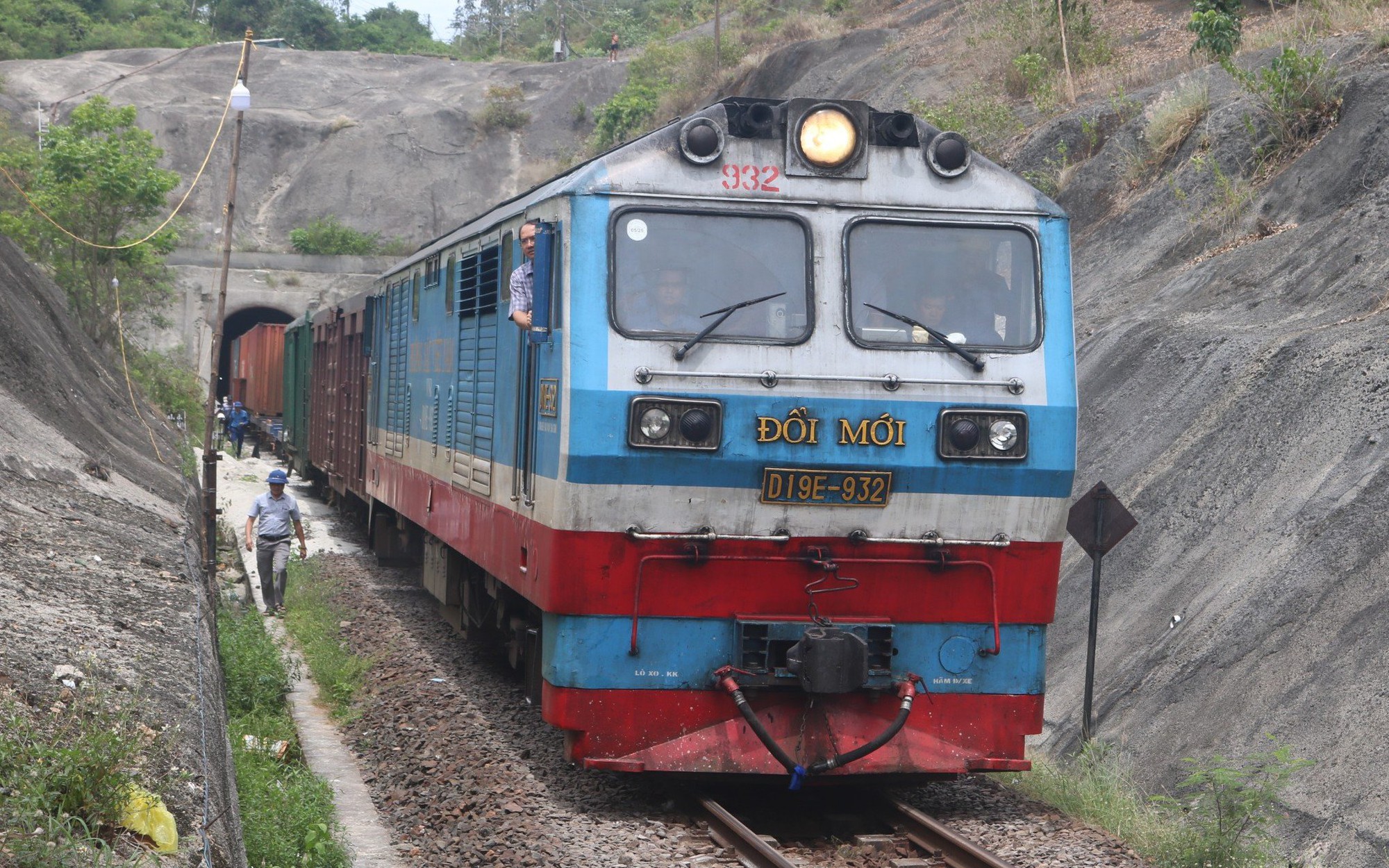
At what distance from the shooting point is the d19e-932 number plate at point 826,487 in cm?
725

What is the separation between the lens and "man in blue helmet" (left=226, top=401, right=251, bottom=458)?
3656cm

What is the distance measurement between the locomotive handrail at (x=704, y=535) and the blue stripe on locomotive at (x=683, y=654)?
42 cm

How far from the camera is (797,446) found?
724cm

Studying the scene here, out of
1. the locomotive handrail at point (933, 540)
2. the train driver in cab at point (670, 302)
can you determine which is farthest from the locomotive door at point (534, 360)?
the locomotive handrail at point (933, 540)

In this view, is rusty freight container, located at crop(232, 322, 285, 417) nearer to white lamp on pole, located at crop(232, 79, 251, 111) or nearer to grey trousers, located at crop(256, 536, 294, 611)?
white lamp on pole, located at crop(232, 79, 251, 111)

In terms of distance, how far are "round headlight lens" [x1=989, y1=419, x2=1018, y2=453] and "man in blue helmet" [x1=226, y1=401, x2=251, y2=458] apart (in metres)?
31.7

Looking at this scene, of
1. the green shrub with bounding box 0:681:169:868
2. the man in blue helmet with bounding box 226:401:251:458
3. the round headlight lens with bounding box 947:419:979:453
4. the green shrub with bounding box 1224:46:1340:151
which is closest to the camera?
the green shrub with bounding box 0:681:169:868

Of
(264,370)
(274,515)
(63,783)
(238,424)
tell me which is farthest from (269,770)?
(264,370)

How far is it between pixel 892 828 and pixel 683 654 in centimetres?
142

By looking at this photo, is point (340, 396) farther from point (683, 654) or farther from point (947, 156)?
point (947, 156)

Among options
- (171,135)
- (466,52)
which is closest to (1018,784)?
(171,135)

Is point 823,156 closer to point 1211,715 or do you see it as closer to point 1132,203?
point 1211,715

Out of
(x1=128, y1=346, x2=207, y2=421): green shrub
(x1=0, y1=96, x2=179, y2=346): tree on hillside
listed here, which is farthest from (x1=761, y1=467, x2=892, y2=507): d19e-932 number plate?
(x1=128, y1=346, x2=207, y2=421): green shrub

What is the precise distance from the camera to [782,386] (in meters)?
7.23
